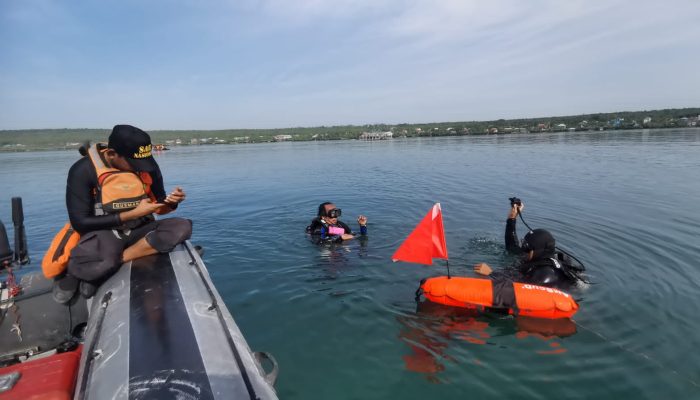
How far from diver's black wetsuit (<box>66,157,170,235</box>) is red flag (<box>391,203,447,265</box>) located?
380 centimetres

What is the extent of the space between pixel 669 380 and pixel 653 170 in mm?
21890

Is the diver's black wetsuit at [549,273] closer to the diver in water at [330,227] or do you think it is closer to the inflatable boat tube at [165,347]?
the diver in water at [330,227]

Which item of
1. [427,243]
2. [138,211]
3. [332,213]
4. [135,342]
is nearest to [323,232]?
[332,213]

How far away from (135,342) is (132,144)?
222 cm

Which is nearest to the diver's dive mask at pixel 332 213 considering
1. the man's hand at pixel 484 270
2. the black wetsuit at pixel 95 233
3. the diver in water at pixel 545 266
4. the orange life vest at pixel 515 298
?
the man's hand at pixel 484 270

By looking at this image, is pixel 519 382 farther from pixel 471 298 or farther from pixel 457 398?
pixel 471 298

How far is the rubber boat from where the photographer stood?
2121 millimetres

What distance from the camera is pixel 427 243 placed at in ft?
18.1

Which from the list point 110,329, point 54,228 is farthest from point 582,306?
point 54,228

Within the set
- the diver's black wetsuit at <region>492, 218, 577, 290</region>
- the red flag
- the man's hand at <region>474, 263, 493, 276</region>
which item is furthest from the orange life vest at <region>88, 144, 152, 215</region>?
the man's hand at <region>474, 263, 493, 276</region>

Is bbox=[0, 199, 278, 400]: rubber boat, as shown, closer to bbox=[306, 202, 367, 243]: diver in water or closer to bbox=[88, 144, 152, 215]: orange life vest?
bbox=[88, 144, 152, 215]: orange life vest

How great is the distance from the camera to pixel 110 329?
2650 mm

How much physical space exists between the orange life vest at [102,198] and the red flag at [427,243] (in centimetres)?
363

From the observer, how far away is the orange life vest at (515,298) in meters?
4.74
